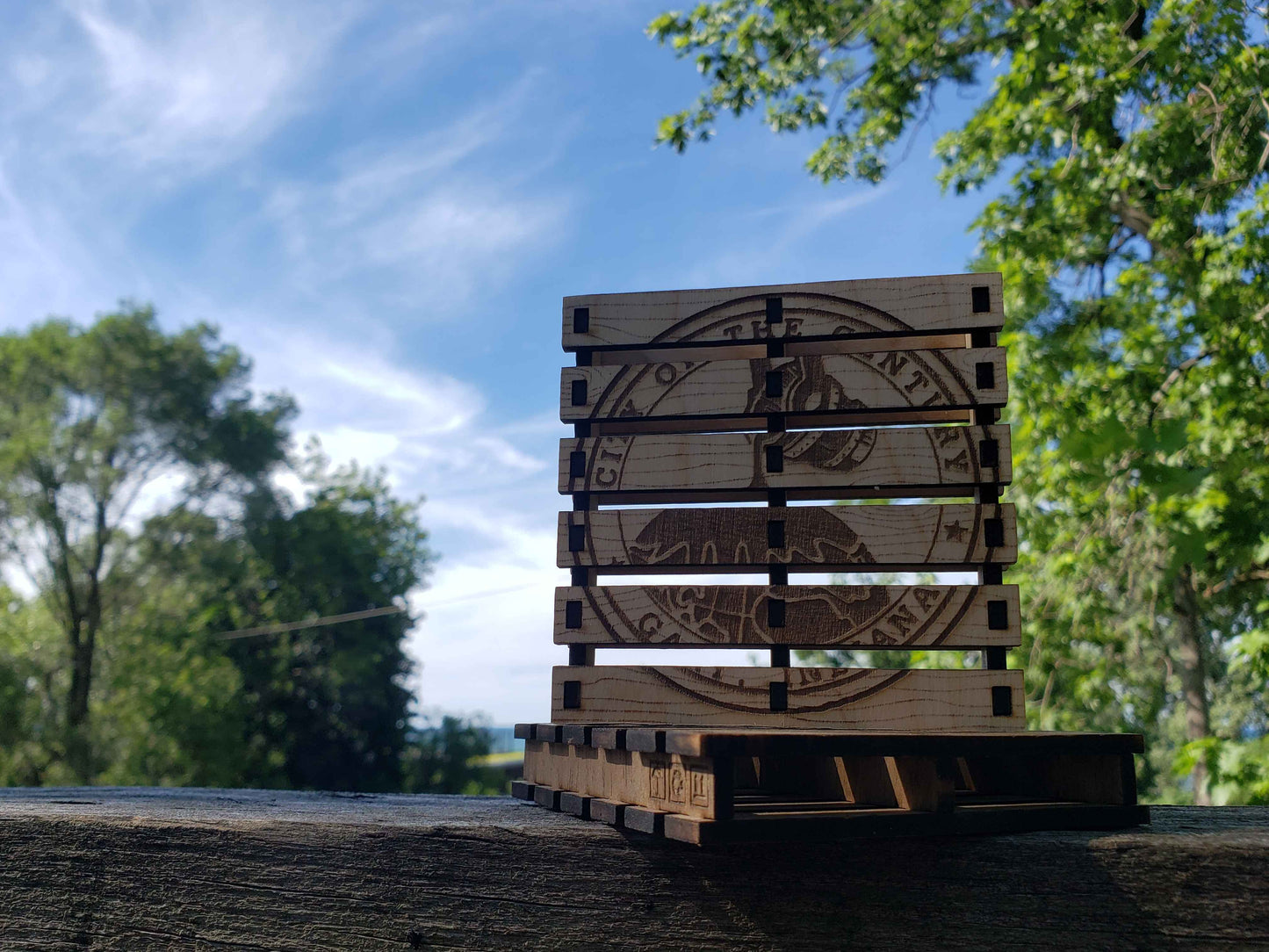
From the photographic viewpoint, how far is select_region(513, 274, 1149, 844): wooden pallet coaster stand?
2750mm

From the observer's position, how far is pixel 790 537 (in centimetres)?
288

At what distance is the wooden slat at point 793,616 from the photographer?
2.79 m

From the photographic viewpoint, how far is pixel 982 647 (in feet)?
9.19

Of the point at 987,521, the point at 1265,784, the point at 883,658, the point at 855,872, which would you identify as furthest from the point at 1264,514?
the point at 883,658

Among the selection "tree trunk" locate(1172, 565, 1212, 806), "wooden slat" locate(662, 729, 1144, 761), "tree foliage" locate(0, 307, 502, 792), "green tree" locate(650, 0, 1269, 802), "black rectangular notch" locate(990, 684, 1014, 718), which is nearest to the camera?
"wooden slat" locate(662, 729, 1144, 761)

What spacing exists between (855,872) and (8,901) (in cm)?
203

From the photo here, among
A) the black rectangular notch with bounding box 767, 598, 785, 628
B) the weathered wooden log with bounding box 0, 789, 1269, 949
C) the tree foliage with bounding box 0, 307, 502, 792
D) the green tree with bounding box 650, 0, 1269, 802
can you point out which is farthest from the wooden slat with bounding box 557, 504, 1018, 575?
the tree foliage with bounding box 0, 307, 502, 792

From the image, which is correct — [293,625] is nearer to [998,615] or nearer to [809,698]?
[809,698]

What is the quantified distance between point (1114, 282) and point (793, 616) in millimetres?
6926

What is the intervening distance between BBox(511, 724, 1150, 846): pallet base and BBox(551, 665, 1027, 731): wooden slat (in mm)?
149

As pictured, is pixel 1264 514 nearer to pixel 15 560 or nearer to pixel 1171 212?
pixel 1171 212

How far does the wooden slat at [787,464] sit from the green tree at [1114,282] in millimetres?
2809

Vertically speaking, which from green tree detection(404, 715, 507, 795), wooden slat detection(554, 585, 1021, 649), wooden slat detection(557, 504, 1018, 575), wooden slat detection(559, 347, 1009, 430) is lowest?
green tree detection(404, 715, 507, 795)

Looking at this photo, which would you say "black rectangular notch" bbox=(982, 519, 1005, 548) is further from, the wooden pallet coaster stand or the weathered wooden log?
the weathered wooden log
